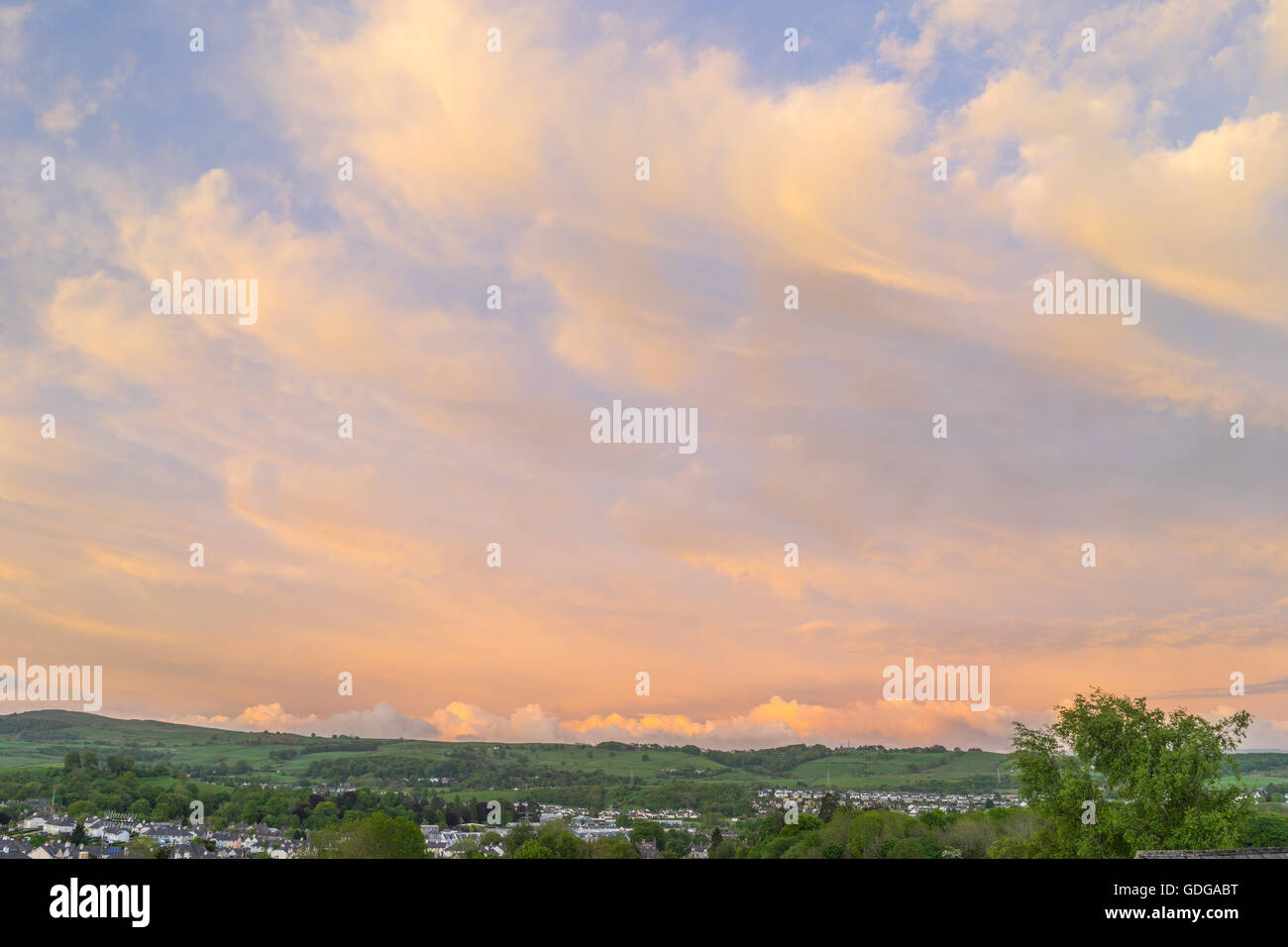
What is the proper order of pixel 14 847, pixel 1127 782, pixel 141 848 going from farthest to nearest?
pixel 141 848 < pixel 14 847 < pixel 1127 782

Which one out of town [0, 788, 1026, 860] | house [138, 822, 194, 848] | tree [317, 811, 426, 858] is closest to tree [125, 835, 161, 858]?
town [0, 788, 1026, 860]

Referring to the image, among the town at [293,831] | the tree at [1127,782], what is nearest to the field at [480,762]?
the town at [293,831]

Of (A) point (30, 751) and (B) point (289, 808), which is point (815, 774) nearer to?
(B) point (289, 808)

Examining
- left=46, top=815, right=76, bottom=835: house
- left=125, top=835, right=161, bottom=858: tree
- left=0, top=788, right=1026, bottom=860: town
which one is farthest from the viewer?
left=46, top=815, right=76, bottom=835: house

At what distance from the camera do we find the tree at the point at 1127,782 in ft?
A: 153

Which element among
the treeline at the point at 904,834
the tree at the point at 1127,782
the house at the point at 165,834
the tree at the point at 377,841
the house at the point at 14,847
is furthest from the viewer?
the house at the point at 165,834

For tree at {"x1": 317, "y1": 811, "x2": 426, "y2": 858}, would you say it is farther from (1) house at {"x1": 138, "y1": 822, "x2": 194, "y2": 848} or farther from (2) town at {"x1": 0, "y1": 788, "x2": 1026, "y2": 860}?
(1) house at {"x1": 138, "y1": 822, "x2": 194, "y2": 848}

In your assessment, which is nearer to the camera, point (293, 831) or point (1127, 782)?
point (1127, 782)

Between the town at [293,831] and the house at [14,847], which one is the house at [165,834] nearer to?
the town at [293,831]

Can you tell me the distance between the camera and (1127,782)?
49875 millimetres

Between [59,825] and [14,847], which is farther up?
[14,847]

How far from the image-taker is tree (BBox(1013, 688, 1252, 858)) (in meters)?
46.8

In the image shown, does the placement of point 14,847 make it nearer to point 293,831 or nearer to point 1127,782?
point 293,831

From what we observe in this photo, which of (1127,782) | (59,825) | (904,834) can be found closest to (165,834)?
(59,825)
